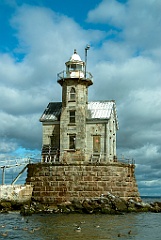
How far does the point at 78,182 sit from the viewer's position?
113ft

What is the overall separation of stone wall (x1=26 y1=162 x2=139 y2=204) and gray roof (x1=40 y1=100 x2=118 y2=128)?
5.54 metres

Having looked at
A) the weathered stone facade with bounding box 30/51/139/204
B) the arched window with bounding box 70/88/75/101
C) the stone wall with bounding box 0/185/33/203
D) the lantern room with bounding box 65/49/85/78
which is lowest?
the stone wall with bounding box 0/185/33/203

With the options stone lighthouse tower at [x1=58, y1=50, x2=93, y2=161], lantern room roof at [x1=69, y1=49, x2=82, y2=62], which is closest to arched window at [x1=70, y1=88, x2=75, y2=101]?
stone lighthouse tower at [x1=58, y1=50, x2=93, y2=161]

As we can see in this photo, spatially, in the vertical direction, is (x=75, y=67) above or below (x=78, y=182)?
above

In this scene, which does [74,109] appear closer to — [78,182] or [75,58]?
[75,58]

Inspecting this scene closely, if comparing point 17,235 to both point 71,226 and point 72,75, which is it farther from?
point 72,75

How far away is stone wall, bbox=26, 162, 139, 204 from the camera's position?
112 feet

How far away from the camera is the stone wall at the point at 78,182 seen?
34.2m

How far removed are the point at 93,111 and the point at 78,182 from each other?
26.8 feet

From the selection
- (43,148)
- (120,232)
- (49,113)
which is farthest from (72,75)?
(120,232)

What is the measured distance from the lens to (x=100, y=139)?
3803 cm

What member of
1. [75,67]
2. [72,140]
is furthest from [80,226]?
[75,67]

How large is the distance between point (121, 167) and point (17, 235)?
52.5ft

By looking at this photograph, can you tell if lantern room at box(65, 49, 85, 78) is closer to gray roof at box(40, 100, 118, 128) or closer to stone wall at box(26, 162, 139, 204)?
gray roof at box(40, 100, 118, 128)
